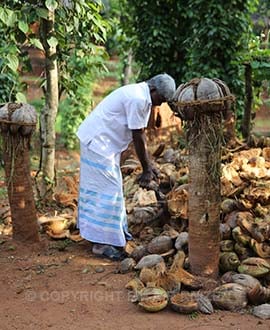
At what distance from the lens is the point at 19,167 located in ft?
13.1

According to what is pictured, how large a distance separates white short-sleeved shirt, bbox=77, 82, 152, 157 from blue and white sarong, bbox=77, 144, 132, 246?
0.26 feet

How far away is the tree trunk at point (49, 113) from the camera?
15.4ft

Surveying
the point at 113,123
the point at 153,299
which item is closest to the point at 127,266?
the point at 153,299

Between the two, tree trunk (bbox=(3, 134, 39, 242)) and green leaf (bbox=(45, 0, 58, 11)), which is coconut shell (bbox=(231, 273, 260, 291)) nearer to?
tree trunk (bbox=(3, 134, 39, 242))

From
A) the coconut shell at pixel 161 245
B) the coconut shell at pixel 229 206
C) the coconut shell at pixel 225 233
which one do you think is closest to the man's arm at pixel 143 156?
the coconut shell at pixel 161 245

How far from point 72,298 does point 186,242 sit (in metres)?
0.93

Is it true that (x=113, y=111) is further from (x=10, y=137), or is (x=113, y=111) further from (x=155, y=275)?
(x=155, y=275)

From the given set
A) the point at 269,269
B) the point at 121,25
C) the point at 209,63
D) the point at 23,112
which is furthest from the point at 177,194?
the point at 121,25

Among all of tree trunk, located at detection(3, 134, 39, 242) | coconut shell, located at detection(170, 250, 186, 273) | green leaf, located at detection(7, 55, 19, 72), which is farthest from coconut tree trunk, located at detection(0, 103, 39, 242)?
coconut shell, located at detection(170, 250, 186, 273)

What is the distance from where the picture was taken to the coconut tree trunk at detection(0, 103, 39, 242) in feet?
12.8

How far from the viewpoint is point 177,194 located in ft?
13.6

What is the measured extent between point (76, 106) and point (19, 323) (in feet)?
24.2

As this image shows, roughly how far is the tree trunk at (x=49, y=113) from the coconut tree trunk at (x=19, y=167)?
0.99 meters

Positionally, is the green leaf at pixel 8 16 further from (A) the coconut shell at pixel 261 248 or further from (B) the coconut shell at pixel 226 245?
(A) the coconut shell at pixel 261 248
